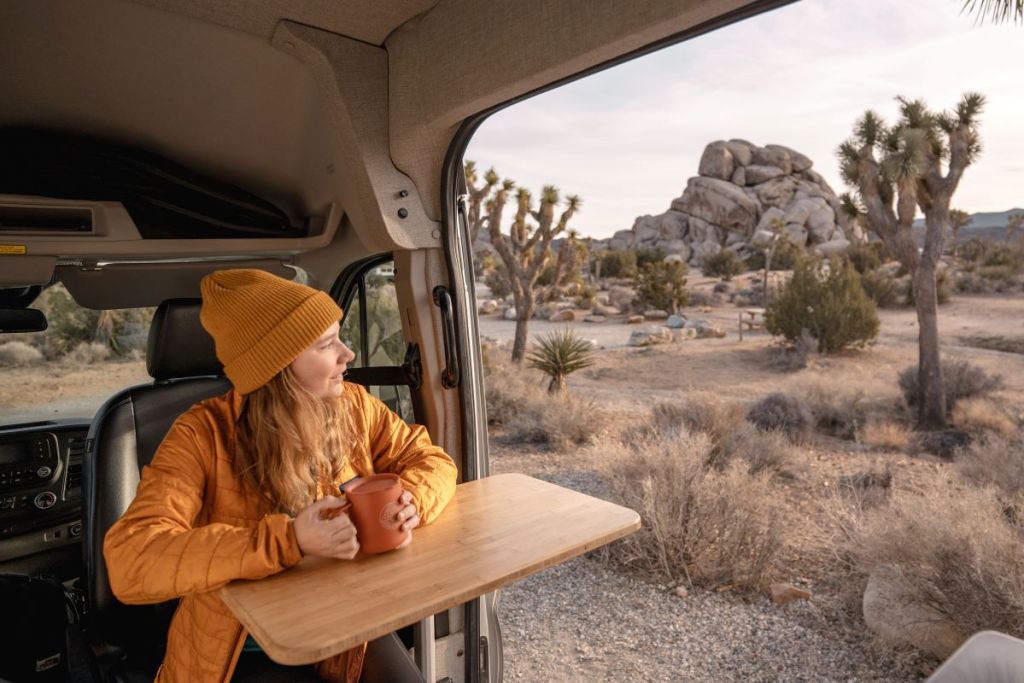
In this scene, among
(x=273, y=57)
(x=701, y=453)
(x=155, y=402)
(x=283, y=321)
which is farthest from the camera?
(x=701, y=453)

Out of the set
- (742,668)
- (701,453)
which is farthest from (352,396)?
(701,453)

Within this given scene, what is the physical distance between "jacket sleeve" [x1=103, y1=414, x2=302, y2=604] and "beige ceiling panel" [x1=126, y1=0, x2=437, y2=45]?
1463 millimetres

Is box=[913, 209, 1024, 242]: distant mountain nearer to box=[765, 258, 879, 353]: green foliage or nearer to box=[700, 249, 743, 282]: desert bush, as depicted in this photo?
box=[765, 258, 879, 353]: green foliage

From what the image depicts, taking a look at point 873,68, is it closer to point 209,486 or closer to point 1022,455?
point 1022,455

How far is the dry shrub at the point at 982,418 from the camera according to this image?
21.6 feet

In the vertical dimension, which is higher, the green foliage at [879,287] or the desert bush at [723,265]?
the desert bush at [723,265]

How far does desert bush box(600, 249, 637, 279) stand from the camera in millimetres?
22172

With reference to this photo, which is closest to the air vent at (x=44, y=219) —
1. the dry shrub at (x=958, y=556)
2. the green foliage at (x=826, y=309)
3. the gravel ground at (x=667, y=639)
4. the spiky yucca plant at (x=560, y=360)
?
the gravel ground at (x=667, y=639)

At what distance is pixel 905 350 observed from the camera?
10836mm

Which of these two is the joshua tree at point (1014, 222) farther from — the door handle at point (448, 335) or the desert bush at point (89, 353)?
the desert bush at point (89, 353)

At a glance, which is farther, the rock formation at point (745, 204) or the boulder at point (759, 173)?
Result: the boulder at point (759, 173)

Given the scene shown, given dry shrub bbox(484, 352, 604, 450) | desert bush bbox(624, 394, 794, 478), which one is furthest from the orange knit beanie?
dry shrub bbox(484, 352, 604, 450)

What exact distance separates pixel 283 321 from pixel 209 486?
1.41 ft

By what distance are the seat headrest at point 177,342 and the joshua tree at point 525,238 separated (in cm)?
833
